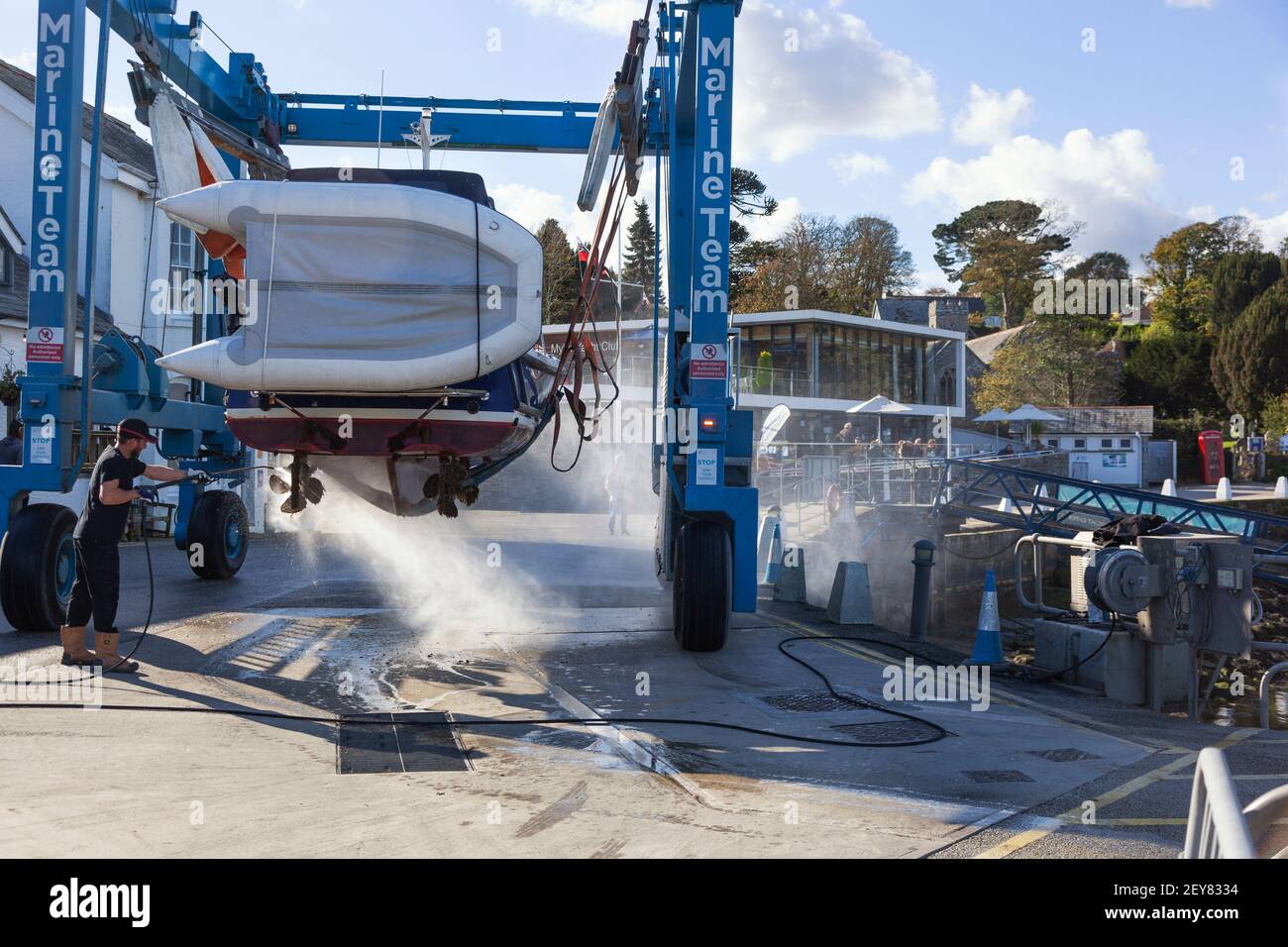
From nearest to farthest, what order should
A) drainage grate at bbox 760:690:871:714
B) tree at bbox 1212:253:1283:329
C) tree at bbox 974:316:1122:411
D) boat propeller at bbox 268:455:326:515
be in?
1. drainage grate at bbox 760:690:871:714
2. boat propeller at bbox 268:455:326:515
3. tree at bbox 974:316:1122:411
4. tree at bbox 1212:253:1283:329

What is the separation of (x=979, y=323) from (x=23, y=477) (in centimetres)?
7989

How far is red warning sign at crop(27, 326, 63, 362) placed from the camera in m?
8.38

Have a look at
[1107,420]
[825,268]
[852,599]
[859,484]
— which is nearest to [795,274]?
[825,268]

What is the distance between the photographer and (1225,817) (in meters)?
2.18

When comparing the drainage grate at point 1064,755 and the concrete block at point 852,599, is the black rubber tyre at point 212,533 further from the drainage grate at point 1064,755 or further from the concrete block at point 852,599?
the drainage grate at point 1064,755

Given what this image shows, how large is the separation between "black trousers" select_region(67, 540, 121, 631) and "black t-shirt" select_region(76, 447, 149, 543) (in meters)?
0.06

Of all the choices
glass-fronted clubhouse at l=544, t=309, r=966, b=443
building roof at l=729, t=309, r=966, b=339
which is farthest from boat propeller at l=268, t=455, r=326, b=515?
building roof at l=729, t=309, r=966, b=339

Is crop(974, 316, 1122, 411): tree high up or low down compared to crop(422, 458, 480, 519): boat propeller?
up

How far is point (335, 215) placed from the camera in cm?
738

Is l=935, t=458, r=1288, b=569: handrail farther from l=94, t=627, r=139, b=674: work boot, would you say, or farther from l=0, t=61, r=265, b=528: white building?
l=0, t=61, r=265, b=528: white building

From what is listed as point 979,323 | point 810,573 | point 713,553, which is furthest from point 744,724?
point 979,323

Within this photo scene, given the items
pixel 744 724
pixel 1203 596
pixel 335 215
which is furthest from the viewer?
pixel 1203 596
